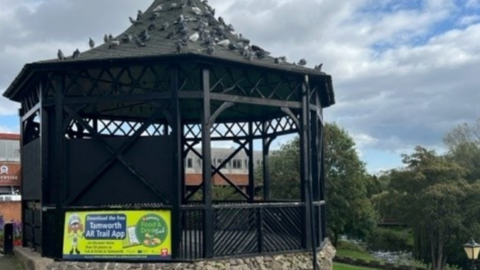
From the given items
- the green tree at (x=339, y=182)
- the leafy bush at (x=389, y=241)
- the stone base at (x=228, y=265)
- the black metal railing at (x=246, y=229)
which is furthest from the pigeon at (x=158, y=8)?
the leafy bush at (x=389, y=241)

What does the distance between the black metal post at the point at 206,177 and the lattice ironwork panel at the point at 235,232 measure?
0.75 feet

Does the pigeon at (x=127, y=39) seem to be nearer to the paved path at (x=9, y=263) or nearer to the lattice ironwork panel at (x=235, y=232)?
the lattice ironwork panel at (x=235, y=232)

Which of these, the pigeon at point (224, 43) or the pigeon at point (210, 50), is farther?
the pigeon at point (224, 43)

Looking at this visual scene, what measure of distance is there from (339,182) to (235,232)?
2592cm

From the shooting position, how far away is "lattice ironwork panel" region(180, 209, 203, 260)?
993cm

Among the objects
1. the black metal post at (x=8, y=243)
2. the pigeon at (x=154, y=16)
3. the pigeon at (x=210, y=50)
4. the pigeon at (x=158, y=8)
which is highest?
the pigeon at (x=158, y=8)

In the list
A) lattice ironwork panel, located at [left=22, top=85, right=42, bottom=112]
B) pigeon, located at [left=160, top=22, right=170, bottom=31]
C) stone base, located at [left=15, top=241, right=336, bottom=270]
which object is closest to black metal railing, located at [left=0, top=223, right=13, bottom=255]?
lattice ironwork panel, located at [left=22, top=85, right=42, bottom=112]

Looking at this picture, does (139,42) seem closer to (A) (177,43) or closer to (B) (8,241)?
(A) (177,43)

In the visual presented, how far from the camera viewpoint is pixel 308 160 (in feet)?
38.4

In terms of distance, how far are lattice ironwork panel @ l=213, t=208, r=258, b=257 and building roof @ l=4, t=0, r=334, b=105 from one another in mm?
2775

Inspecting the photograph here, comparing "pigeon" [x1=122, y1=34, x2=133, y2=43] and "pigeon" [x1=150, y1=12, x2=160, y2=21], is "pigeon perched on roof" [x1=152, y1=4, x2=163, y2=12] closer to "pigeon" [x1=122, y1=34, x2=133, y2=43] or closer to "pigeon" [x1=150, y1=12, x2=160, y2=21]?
"pigeon" [x1=150, y1=12, x2=160, y2=21]

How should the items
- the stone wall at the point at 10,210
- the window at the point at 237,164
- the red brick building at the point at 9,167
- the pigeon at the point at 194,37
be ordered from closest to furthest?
1. the pigeon at the point at 194,37
2. the stone wall at the point at 10,210
3. the red brick building at the point at 9,167
4. the window at the point at 237,164

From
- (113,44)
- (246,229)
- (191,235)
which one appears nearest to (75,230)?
(191,235)

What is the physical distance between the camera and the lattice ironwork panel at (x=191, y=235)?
32.6 feet
